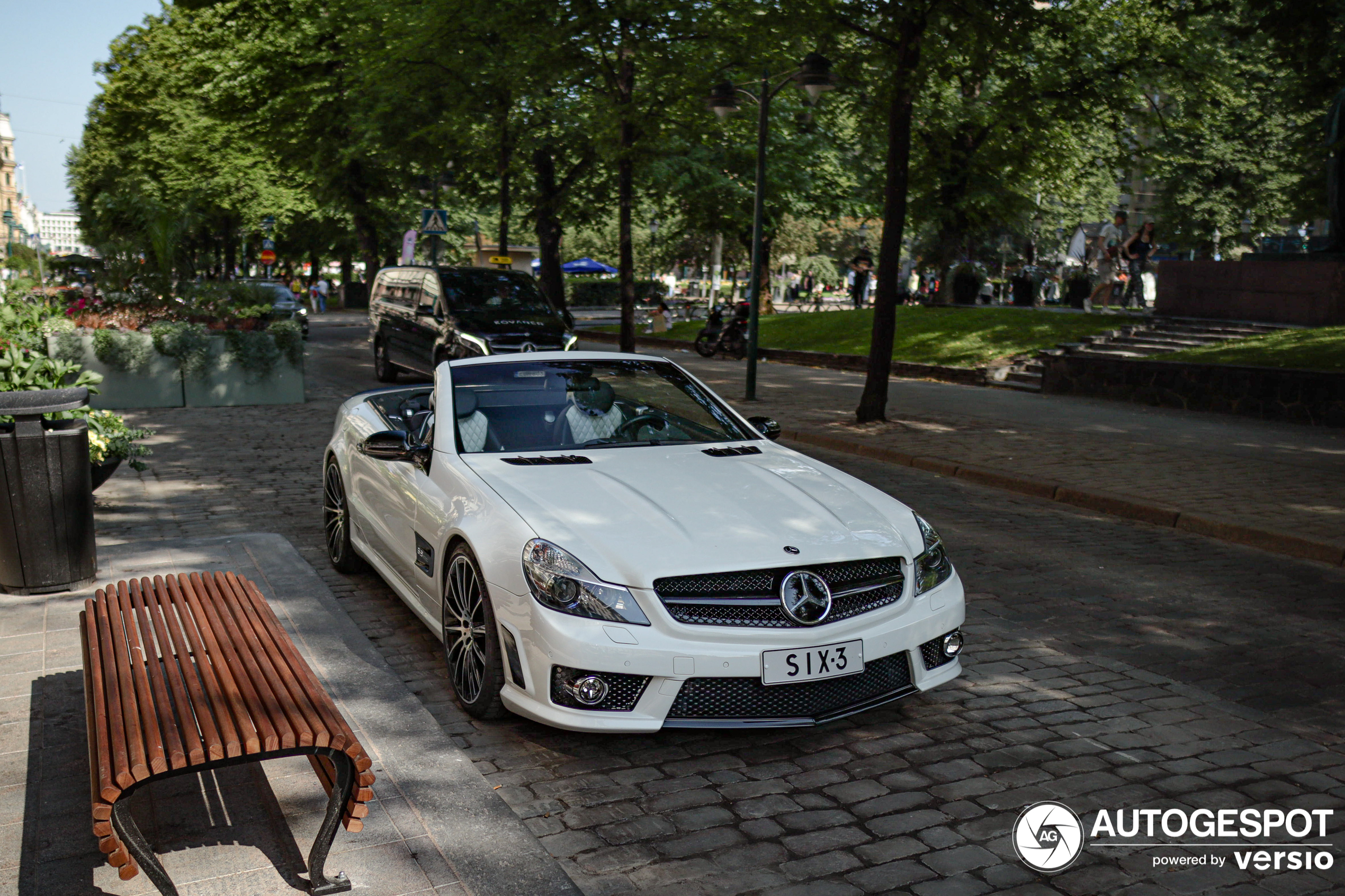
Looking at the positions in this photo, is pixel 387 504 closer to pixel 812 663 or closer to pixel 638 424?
pixel 638 424

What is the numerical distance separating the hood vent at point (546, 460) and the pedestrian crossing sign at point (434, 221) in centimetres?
2197

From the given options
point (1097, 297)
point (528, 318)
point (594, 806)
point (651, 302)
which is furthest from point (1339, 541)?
point (651, 302)

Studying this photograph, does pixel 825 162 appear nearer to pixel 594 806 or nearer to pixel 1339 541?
pixel 1339 541

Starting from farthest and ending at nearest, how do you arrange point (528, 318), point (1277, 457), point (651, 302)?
point (651, 302)
point (528, 318)
point (1277, 457)

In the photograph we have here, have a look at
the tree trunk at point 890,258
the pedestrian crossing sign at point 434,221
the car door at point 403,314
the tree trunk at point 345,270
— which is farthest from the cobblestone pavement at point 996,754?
the tree trunk at point 345,270

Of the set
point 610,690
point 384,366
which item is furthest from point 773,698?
point 384,366

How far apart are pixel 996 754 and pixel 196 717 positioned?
297cm

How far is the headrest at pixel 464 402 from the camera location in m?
5.73

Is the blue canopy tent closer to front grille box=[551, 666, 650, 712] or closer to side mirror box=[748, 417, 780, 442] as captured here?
side mirror box=[748, 417, 780, 442]

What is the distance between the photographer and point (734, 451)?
575 centimetres

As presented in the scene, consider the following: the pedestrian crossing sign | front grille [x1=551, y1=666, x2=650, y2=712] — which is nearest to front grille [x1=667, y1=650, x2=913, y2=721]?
front grille [x1=551, y1=666, x2=650, y2=712]

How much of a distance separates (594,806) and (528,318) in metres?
14.4

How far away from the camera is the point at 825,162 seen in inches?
1344

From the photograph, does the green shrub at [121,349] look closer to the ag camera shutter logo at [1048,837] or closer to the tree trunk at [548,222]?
the tree trunk at [548,222]
